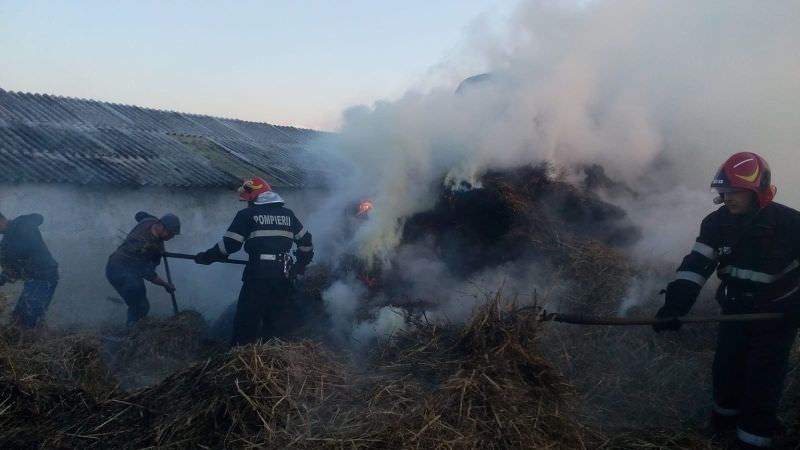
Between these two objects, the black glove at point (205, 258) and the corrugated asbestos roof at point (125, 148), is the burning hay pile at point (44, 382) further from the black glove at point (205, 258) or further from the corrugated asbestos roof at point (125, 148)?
the corrugated asbestos roof at point (125, 148)

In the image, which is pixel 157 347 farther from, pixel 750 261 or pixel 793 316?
pixel 793 316

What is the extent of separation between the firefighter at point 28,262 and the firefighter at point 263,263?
6.97ft

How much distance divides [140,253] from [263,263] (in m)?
2.29

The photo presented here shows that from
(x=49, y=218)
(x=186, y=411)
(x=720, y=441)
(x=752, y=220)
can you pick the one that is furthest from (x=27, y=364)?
(x=752, y=220)

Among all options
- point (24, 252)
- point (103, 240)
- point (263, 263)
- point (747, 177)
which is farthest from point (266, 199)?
point (747, 177)

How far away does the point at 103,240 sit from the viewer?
9.91 m

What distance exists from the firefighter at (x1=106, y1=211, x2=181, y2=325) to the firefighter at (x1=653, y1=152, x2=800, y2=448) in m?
6.14

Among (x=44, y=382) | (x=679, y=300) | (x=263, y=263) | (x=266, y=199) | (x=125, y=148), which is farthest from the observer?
(x=125, y=148)

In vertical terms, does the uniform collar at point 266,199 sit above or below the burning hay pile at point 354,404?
above

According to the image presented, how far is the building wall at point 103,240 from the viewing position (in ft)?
30.2

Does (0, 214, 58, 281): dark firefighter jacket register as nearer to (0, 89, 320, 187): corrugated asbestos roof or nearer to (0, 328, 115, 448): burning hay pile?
(0, 89, 320, 187): corrugated asbestos roof

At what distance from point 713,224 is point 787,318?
2.83ft

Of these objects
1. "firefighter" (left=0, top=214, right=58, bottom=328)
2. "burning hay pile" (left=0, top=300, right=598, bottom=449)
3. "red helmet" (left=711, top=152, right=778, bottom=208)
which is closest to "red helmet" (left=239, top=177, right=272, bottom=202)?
"firefighter" (left=0, top=214, right=58, bottom=328)

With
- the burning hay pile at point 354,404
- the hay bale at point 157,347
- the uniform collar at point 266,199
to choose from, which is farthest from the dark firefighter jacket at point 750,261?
the hay bale at point 157,347
